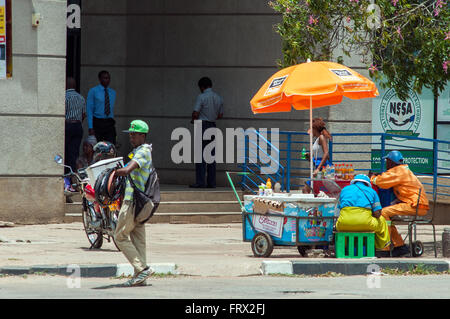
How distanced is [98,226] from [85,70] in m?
7.46

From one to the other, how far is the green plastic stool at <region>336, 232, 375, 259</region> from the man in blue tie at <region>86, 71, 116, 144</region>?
270 inches

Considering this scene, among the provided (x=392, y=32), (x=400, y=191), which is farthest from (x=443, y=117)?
(x=400, y=191)

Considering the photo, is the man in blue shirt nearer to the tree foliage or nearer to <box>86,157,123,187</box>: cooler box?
the tree foliage

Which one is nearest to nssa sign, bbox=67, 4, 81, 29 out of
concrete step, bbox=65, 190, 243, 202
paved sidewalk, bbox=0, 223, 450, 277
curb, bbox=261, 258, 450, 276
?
concrete step, bbox=65, 190, 243, 202

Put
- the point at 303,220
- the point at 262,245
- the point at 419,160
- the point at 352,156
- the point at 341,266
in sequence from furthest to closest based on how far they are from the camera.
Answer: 1. the point at 419,160
2. the point at 352,156
3. the point at 262,245
4. the point at 303,220
5. the point at 341,266

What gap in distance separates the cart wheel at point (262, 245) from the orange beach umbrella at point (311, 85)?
186 cm

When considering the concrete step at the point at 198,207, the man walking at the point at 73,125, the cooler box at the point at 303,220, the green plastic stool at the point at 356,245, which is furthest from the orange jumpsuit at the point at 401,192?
the man walking at the point at 73,125

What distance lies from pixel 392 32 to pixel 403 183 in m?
2.17

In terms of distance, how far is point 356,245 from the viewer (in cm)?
1219

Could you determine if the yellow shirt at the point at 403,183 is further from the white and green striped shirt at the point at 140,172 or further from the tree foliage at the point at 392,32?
the white and green striped shirt at the point at 140,172

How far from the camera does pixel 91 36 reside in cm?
1939

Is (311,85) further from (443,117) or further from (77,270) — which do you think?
(443,117)
